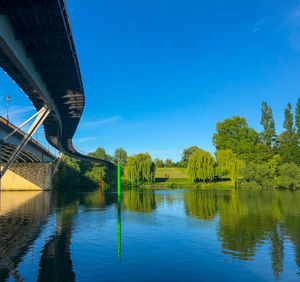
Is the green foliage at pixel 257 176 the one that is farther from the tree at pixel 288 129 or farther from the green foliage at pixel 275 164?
the tree at pixel 288 129

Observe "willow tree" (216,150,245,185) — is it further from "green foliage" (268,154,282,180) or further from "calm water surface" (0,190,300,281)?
"calm water surface" (0,190,300,281)

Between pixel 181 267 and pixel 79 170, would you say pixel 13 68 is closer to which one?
pixel 181 267

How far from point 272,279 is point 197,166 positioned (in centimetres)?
6457

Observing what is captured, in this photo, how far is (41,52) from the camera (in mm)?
20438

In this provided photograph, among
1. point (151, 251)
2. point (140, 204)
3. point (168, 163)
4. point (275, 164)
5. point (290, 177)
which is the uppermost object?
point (168, 163)

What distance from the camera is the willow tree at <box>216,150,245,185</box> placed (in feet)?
211

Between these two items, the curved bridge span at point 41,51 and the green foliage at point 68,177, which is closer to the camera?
the curved bridge span at point 41,51

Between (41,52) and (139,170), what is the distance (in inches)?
2441

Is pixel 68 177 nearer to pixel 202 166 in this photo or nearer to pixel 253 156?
pixel 202 166

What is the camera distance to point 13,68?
21156 mm

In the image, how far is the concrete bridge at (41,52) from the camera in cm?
1557

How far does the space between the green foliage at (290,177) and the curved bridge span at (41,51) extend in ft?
164

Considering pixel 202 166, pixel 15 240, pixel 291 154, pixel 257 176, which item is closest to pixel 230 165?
pixel 257 176

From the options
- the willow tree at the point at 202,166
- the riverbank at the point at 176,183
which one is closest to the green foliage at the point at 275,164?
the riverbank at the point at 176,183
